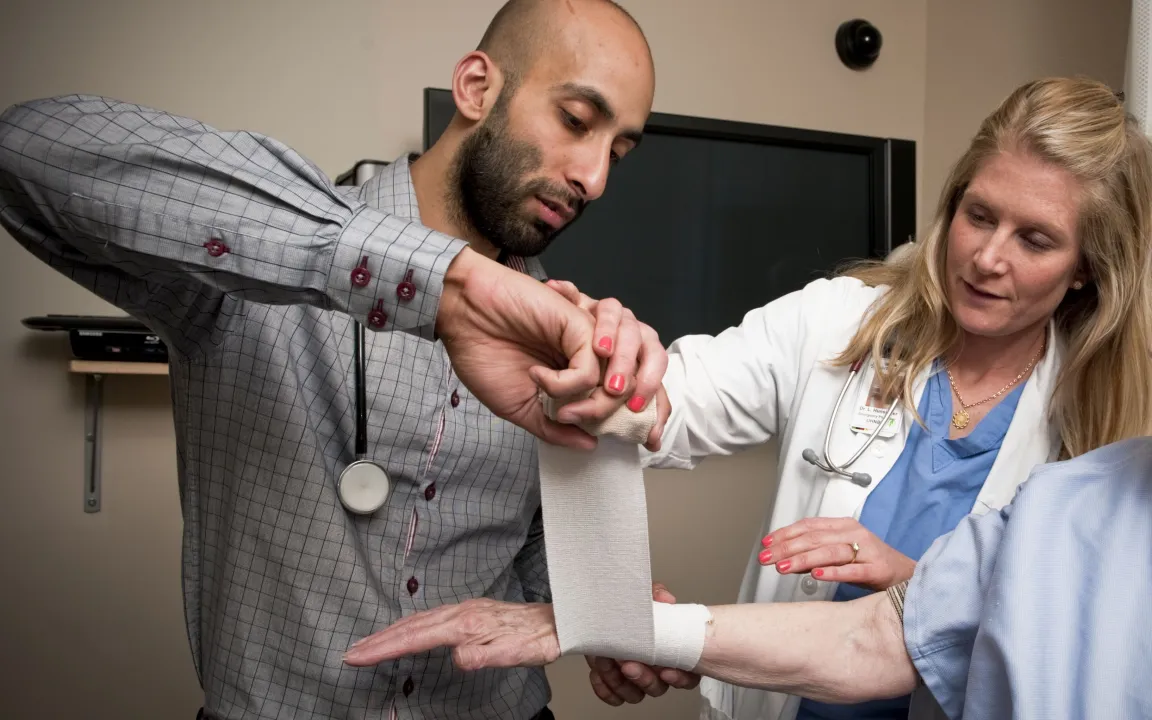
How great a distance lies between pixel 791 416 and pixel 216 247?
2.98ft

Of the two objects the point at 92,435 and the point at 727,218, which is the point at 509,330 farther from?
the point at 727,218

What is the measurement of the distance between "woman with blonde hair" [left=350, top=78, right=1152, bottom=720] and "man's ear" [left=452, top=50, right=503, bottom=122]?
47 cm

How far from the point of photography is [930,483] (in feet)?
4.36

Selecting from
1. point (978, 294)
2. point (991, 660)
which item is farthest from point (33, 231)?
point (978, 294)

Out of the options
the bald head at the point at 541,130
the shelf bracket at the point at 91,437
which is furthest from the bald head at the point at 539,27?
the shelf bracket at the point at 91,437

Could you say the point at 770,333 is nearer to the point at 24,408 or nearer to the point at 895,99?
the point at 24,408

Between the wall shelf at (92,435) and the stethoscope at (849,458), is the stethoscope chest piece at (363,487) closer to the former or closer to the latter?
the stethoscope at (849,458)

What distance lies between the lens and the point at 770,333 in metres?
1.46

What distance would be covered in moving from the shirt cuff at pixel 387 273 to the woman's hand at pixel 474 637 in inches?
12.9

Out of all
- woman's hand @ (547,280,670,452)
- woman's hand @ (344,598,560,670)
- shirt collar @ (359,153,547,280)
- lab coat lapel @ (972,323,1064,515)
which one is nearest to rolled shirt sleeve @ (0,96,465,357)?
woman's hand @ (547,280,670,452)

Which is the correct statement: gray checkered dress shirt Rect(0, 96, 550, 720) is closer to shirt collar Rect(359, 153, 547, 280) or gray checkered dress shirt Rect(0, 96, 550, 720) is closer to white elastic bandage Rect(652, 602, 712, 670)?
shirt collar Rect(359, 153, 547, 280)

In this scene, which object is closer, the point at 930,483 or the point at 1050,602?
the point at 1050,602

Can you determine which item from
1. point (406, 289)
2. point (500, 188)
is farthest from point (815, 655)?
point (500, 188)

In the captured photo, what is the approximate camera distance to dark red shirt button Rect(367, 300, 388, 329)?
818 millimetres
